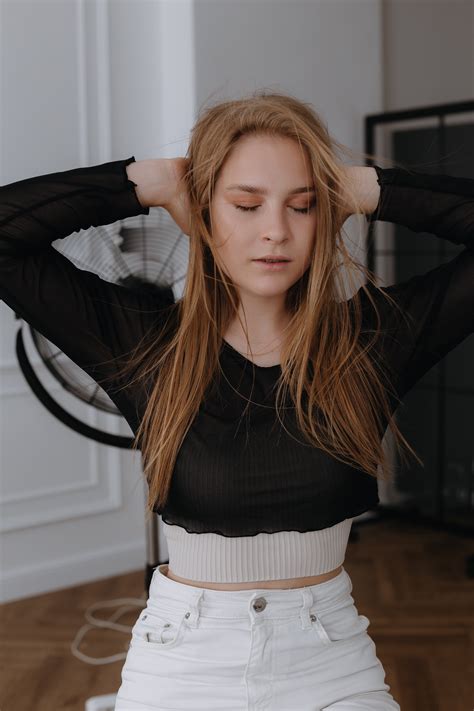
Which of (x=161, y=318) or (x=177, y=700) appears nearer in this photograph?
(x=177, y=700)

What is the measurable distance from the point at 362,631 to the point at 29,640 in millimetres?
1780

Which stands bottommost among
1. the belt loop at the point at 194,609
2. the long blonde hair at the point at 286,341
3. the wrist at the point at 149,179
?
the belt loop at the point at 194,609

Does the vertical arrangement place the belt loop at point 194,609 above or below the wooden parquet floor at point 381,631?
above

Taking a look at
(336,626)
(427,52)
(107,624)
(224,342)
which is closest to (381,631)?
(107,624)

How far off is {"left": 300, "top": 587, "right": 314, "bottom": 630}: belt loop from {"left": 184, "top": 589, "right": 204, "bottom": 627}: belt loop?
15 cm

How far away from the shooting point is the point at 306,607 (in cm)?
133

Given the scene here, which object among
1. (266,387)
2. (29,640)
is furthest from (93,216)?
(29,640)

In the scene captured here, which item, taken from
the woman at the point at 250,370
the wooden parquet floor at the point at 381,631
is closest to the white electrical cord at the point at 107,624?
the wooden parquet floor at the point at 381,631

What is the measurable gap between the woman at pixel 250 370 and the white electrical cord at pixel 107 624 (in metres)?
1.37

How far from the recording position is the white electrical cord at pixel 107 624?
2.72 metres

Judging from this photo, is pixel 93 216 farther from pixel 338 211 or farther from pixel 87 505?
pixel 87 505

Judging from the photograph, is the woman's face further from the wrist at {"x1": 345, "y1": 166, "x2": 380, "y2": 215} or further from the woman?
the wrist at {"x1": 345, "y1": 166, "x2": 380, "y2": 215}

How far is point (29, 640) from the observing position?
286cm

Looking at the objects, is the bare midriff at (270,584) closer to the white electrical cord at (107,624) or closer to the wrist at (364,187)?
the wrist at (364,187)
